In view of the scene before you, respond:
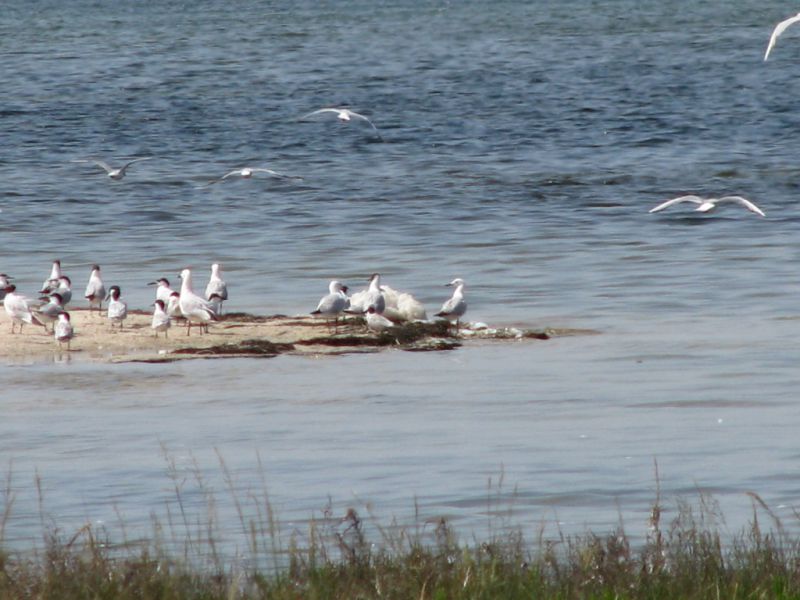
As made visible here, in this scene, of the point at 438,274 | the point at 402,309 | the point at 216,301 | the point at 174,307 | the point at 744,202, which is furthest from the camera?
the point at 744,202

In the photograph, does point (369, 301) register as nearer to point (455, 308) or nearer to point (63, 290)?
point (455, 308)

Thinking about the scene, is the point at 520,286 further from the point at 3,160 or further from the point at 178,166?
the point at 3,160

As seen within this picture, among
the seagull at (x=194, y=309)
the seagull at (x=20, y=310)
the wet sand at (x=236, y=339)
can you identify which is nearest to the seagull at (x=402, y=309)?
the wet sand at (x=236, y=339)

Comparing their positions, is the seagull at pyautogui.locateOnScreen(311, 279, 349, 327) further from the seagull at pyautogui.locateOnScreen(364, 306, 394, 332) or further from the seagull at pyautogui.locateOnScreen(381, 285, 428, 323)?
the seagull at pyautogui.locateOnScreen(381, 285, 428, 323)

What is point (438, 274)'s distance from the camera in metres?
23.7

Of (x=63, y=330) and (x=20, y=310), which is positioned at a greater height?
(x=20, y=310)

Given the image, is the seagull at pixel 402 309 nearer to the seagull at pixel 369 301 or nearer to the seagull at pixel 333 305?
the seagull at pixel 369 301

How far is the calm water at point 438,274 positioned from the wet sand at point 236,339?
44 cm

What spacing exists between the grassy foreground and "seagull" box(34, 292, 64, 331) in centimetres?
916

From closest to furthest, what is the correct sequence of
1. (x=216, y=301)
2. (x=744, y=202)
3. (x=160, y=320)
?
(x=160, y=320), (x=216, y=301), (x=744, y=202)

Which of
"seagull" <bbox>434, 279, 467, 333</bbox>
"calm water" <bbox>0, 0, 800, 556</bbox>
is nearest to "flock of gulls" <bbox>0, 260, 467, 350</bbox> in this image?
"seagull" <bbox>434, 279, 467, 333</bbox>

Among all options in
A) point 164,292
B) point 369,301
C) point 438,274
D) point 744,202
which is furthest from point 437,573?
point 744,202

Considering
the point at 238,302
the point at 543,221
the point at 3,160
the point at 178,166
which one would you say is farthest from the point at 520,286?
the point at 3,160

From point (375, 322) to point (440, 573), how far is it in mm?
9700
